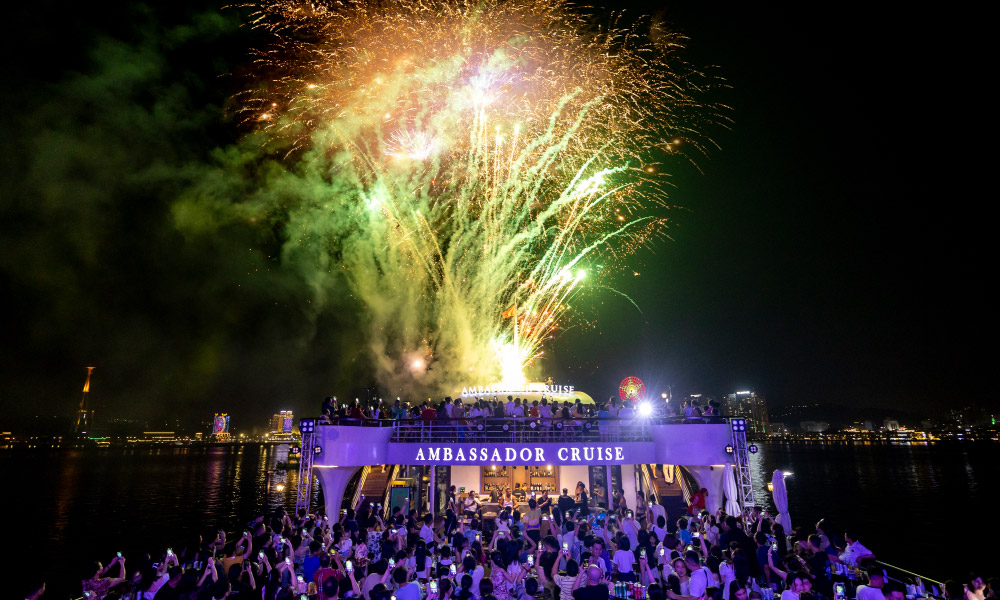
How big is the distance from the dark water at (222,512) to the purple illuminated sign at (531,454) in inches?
297

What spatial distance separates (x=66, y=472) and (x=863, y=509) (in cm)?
12638

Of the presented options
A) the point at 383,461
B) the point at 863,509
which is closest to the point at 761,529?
the point at 383,461

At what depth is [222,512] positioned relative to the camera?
2117 inches

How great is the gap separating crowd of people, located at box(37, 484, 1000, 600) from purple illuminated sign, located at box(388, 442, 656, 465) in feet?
11.9

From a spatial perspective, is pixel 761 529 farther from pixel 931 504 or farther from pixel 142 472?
pixel 142 472

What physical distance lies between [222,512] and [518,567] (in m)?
54.7

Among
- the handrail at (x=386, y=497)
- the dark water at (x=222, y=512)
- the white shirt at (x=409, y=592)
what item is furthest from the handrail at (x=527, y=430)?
the white shirt at (x=409, y=592)

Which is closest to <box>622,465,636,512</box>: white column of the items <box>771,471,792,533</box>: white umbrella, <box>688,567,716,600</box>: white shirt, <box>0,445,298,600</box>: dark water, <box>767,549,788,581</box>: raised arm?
<box>771,471,792,533</box>: white umbrella

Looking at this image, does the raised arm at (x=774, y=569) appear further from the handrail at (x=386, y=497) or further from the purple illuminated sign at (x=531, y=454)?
the handrail at (x=386, y=497)

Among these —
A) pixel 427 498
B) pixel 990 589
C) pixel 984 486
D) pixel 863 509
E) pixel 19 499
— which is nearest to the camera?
pixel 990 589

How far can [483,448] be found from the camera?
18.3 metres

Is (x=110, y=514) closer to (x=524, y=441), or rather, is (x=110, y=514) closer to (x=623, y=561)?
(x=524, y=441)

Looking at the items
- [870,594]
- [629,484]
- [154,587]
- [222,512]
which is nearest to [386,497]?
[629,484]

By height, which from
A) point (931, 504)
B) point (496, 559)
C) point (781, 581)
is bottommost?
point (931, 504)
